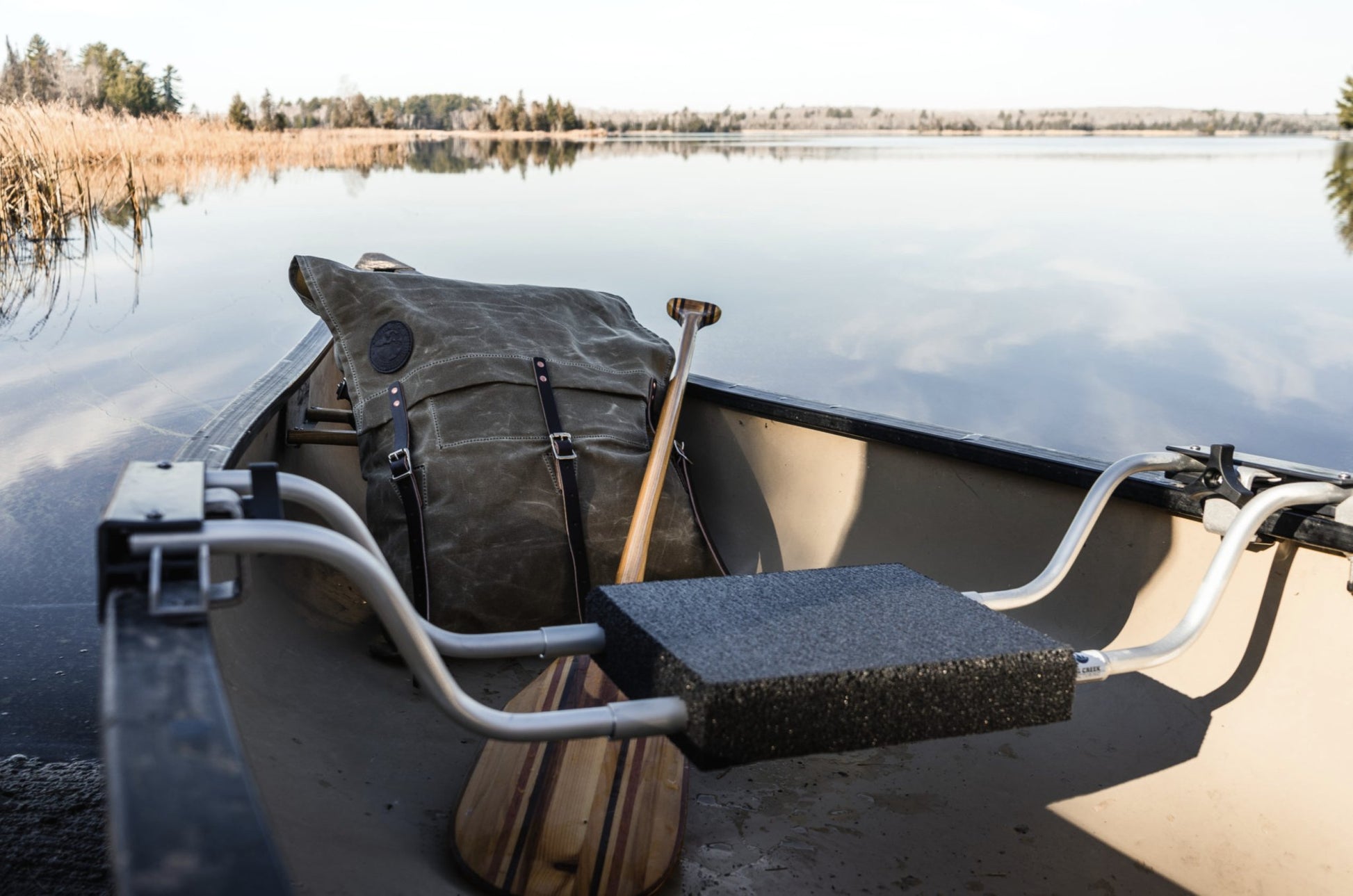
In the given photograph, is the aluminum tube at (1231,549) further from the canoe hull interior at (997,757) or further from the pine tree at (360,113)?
the pine tree at (360,113)

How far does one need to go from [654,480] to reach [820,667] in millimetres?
952

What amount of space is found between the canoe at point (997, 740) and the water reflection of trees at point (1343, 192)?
18.6 m

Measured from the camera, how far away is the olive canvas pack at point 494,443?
191cm

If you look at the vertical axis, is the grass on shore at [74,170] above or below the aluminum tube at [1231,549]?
above

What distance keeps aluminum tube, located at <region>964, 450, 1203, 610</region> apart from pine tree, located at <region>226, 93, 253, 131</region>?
126 ft

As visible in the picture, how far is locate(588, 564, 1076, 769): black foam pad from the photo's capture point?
100cm

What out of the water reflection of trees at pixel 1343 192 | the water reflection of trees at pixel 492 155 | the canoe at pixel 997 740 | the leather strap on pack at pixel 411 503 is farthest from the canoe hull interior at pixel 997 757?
the water reflection of trees at pixel 492 155

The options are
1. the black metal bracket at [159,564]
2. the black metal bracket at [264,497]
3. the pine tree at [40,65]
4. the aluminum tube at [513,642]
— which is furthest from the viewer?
the pine tree at [40,65]

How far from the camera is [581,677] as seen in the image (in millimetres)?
1699

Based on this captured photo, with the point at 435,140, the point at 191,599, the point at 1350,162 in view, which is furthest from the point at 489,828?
the point at 435,140

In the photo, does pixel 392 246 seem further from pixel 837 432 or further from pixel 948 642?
pixel 948 642

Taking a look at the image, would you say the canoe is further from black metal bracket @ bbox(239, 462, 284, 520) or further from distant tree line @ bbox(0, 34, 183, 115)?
distant tree line @ bbox(0, 34, 183, 115)

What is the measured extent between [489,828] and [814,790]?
515mm

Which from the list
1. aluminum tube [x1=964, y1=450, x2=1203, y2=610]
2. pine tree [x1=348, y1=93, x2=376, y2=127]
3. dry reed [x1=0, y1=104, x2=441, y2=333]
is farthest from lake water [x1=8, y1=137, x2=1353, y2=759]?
pine tree [x1=348, y1=93, x2=376, y2=127]
